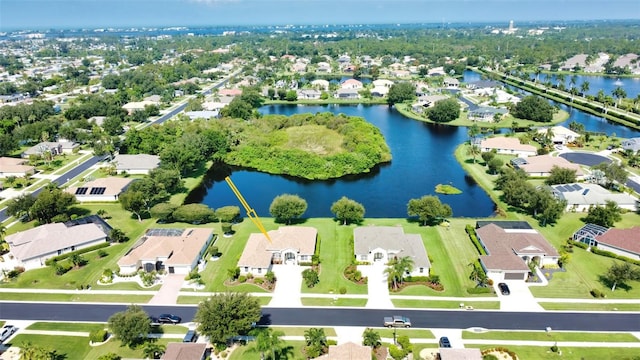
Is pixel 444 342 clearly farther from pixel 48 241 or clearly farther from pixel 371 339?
pixel 48 241

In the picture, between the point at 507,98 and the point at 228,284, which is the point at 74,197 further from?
the point at 507,98

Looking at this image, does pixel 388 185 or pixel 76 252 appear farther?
pixel 388 185

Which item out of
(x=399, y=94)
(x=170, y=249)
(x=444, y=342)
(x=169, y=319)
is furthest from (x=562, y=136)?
(x=169, y=319)

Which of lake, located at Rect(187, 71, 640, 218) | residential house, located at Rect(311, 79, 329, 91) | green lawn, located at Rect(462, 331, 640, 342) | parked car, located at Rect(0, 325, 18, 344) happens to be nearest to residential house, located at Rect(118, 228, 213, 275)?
parked car, located at Rect(0, 325, 18, 344)

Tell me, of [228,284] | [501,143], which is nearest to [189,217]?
[228,284]

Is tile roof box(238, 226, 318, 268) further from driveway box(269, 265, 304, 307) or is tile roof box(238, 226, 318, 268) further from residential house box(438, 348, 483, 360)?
residential house box(438, 348, 483, 360)

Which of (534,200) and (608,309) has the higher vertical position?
(534,200)

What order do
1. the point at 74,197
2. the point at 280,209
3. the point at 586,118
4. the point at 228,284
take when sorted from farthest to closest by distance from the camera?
the point at 586,118
the point at 74,197
the point at 280,209
the point at 228,284
